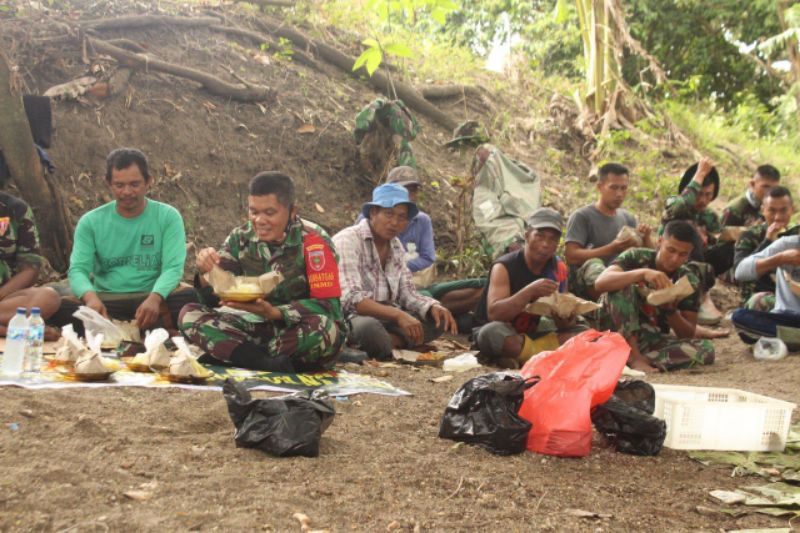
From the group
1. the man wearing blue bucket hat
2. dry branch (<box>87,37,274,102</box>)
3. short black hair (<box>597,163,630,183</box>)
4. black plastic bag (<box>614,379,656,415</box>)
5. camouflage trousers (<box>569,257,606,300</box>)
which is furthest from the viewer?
dry branch (<box>87,37,274,102</box>)

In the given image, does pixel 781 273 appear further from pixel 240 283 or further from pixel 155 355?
pixel 155 355

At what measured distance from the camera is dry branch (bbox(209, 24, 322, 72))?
934 cm

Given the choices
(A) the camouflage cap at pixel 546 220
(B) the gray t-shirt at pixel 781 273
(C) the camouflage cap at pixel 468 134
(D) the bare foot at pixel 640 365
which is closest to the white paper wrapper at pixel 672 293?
(D) the bare foot at pixel 640 365

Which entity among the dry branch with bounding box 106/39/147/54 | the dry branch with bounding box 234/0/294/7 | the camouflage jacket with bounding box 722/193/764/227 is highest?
the dry branch with bounding box 234/0/294/7

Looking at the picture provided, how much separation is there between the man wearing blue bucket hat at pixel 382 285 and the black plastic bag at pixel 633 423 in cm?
209

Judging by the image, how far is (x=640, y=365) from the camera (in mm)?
5223

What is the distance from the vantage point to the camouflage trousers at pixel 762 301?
5965 millimetres

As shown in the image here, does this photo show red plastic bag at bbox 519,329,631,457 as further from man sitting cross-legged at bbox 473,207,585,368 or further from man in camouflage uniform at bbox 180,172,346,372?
man sitting cross-legged at bbox 473,207,585,368

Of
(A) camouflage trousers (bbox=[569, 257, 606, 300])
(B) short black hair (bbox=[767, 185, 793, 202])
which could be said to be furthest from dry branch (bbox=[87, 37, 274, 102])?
(B) short black hair (bbox=[767, 185, 793, 202])

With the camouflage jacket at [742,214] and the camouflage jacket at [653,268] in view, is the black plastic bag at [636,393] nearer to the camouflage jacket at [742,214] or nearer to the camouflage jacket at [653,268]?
the camouflage jacket at [653,268]

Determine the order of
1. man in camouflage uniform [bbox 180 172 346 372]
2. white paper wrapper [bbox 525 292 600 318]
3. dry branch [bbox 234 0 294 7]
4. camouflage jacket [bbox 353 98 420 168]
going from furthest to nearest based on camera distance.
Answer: dry branch [bbox 234 0 294 7], camouflage jacket [bbox 353 98 420 168], white paper wrapper [bbox 525 292 600 318], man in camouflage uniform [bbox 180 172 346 372]

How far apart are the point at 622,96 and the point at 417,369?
720 centimetres

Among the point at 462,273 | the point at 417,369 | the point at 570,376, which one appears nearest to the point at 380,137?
the point at 462,273

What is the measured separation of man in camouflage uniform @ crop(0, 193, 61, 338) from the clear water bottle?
3.97 ft
